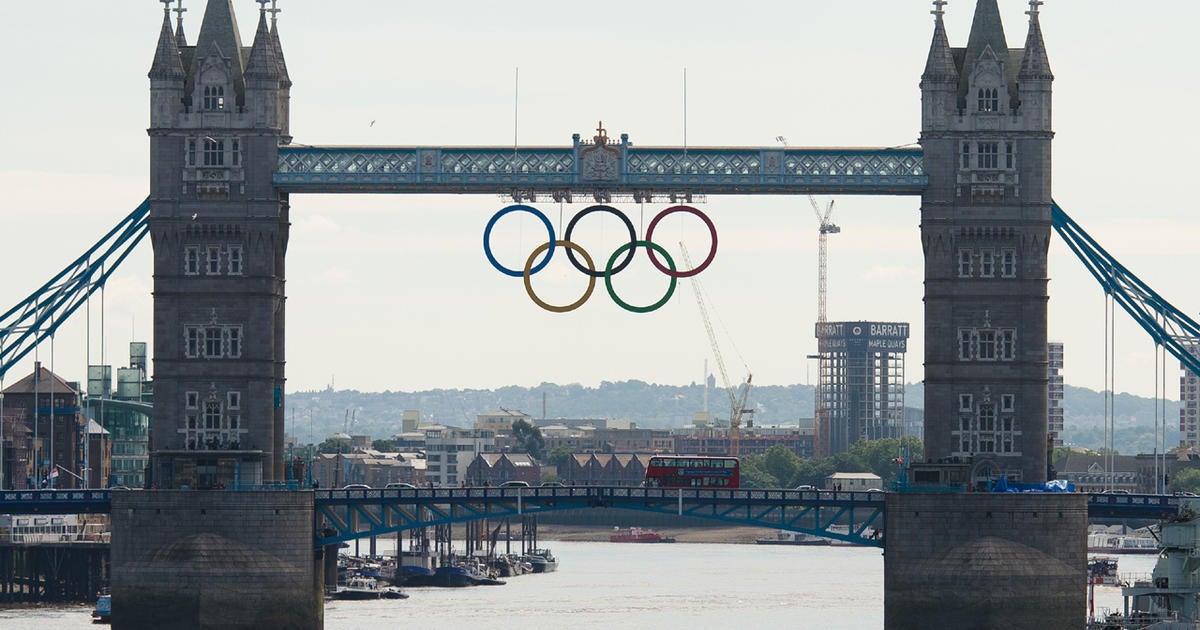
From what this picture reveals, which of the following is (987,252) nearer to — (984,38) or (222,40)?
(984,38)

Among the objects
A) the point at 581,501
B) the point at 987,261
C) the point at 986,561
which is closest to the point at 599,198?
the point at 581,501

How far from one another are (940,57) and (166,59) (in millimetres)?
47346

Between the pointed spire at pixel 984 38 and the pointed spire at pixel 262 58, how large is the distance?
42169mm

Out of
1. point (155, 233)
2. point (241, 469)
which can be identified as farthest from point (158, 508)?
point (155, 233)

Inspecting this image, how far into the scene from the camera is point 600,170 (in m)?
178

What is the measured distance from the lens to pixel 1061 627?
557ft

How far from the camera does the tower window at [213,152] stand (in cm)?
17725

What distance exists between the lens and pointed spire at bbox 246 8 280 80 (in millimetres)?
176875

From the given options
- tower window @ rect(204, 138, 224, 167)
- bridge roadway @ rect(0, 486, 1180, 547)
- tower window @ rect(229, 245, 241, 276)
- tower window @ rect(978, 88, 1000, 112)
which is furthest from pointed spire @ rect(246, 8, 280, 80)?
tower window @ rect(978, 88, 1000, 112)

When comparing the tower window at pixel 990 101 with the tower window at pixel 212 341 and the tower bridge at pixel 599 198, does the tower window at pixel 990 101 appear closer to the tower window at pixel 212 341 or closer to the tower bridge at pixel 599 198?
the tower bridge at pixel 599 198

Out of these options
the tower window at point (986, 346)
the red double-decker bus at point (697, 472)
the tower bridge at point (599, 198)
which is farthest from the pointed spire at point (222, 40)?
the tower window at point (986, 346)

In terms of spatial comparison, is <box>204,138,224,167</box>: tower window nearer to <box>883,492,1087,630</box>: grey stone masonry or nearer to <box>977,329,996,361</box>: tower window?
<box>883,492,1087,630</box>: grey stone masonry

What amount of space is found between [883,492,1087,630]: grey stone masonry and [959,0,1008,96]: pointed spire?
25846 millimetres

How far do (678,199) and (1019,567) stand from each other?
101 ft
